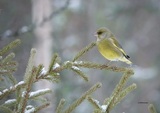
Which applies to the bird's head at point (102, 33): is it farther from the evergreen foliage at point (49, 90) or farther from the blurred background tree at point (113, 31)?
the blurred background tree at point (113, 31)

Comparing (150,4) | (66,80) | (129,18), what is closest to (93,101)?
(66,80)

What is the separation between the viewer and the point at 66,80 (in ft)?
53.7

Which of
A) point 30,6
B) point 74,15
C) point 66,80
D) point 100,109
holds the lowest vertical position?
point 100,109

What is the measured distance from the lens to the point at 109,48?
4.37 metres

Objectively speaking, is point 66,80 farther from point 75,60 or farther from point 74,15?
point 75,60

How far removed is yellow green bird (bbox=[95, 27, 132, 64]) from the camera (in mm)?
4316

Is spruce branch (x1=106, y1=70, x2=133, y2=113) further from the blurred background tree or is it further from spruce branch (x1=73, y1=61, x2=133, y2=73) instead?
the blurred background tree

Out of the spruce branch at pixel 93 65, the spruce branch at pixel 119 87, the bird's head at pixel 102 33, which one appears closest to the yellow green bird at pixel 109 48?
the bird's head at pixel 102 33

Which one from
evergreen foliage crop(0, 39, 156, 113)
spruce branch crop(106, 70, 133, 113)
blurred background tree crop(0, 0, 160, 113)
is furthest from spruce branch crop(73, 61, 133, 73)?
blurred background tree crop(0, 0, 160, 113)

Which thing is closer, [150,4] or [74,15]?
[150,4]

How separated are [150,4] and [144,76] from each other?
2.91 metres

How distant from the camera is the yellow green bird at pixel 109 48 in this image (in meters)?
4.32

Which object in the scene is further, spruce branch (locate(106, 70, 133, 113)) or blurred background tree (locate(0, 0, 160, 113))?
blurred background tree (locate(0, 0, 160, 113))

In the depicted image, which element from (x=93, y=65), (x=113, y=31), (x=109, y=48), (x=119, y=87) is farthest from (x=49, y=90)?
(x=113, y=31)
